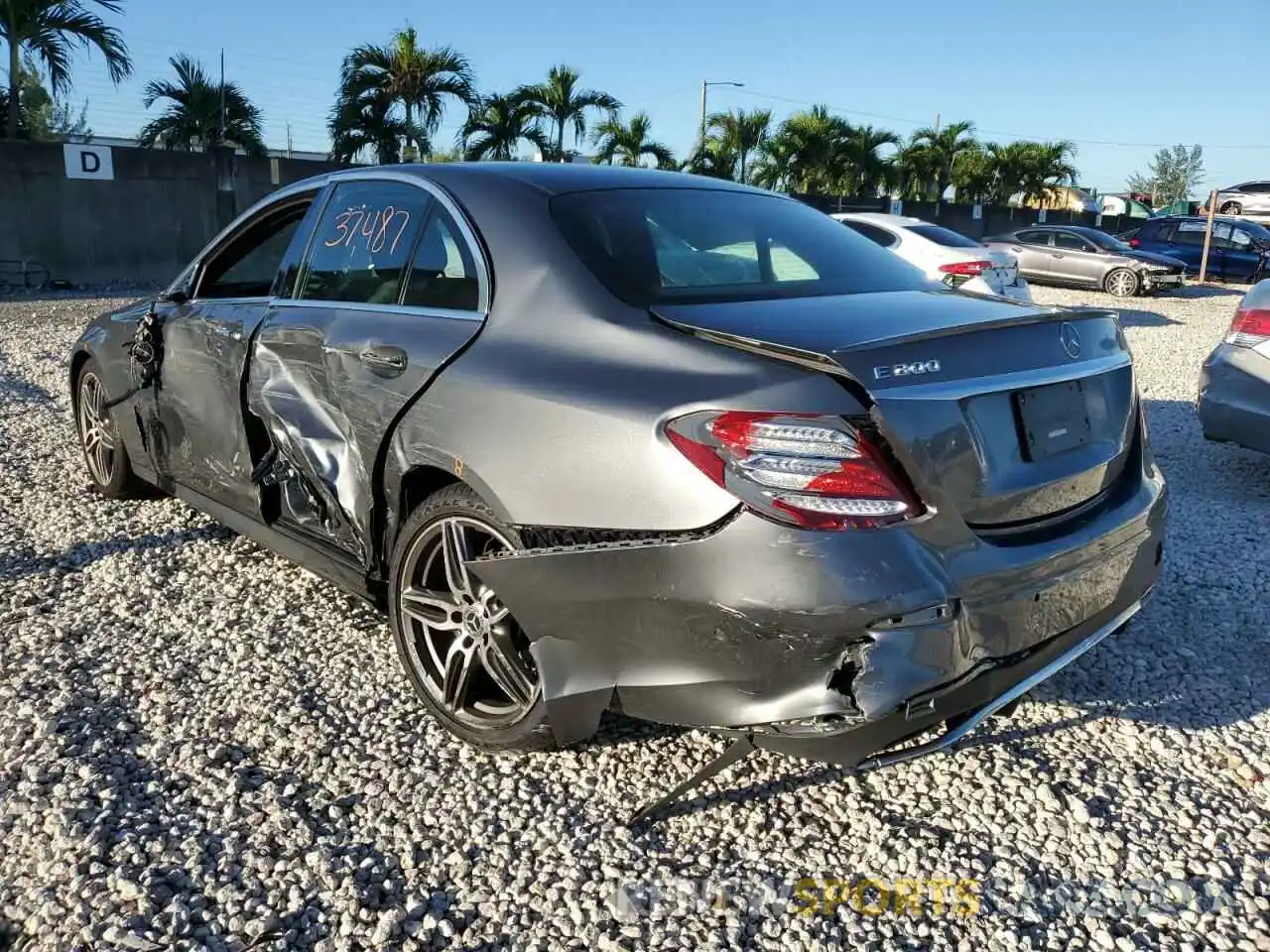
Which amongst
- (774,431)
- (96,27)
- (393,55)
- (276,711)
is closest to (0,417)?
(276,711)

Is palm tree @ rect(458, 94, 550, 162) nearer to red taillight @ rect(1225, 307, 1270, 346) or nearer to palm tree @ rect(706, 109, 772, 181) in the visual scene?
palm tree @ rect(706, 109, 772, 181)

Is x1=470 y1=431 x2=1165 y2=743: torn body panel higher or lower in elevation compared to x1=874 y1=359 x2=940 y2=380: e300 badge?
lower

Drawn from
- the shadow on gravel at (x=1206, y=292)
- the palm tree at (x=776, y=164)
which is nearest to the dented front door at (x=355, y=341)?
the shadow on gravel at (x=1206, y=292)

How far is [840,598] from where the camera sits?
2031 mm

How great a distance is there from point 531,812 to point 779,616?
93 centimetres

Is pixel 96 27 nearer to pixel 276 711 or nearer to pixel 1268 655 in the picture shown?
pixel 276 711

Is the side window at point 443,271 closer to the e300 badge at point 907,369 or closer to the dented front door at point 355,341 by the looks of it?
the dented front door at point 355,341

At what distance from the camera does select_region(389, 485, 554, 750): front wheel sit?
104 inches

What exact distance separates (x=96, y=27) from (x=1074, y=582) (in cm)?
2224

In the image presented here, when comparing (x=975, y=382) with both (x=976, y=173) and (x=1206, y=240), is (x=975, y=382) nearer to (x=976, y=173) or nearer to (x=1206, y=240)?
(x=1206, y=240)

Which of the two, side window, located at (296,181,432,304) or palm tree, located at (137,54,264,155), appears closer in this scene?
side window, located at (296,181,432,304)

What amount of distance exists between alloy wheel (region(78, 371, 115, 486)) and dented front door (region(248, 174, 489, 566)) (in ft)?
5.80

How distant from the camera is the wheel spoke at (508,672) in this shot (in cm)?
264

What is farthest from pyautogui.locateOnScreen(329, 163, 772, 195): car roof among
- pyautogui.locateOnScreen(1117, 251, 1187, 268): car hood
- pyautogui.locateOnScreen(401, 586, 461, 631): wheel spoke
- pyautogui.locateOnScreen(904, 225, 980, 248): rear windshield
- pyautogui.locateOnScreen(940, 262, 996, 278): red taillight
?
pyautogui.locateOnScreen(1117, 251, 1187, 268): car hood
